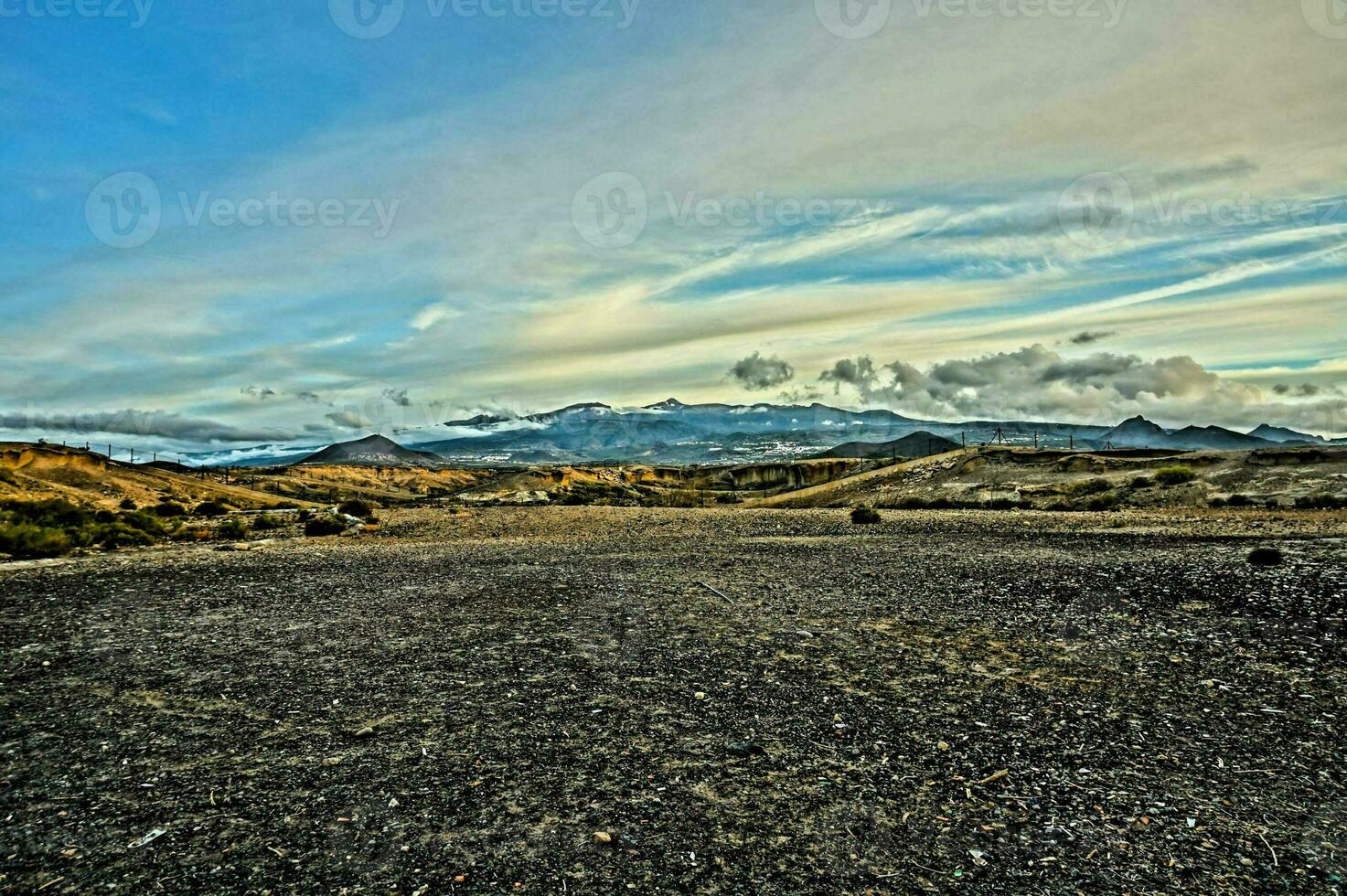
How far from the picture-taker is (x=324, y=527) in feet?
100

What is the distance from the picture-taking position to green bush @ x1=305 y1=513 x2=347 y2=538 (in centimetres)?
3025

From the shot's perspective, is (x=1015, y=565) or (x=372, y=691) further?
(x=1015, y=565)

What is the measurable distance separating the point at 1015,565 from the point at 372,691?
51.2ft

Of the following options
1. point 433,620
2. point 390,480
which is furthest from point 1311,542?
point 390,480

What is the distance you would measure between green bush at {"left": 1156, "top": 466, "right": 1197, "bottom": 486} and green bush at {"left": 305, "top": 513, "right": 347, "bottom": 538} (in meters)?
43.5

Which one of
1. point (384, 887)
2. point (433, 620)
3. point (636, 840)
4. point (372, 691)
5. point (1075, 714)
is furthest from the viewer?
point (433, 620)

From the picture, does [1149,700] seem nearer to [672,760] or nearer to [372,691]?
[672,760]

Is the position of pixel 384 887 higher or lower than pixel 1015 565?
higher

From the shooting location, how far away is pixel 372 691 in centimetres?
854
